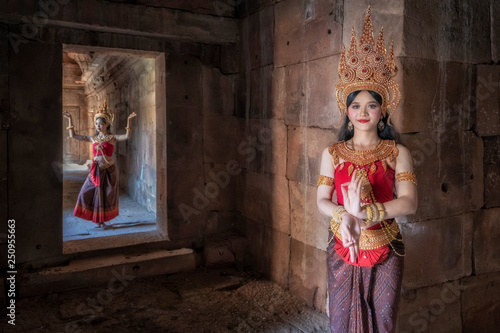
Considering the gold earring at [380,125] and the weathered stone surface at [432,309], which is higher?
the gold earring at [380,125]

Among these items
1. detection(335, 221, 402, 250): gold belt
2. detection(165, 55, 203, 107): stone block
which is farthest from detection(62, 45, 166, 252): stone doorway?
detection(335, 221, 402, 250): gold belt

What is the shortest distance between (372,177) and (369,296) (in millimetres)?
721

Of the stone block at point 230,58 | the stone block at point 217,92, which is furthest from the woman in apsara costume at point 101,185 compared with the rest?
the stone block at point 230,58

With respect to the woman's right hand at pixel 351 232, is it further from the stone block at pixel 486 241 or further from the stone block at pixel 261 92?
the stone block at pixel 261 92

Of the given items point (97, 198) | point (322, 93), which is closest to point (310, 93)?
Result: point (322, 93)

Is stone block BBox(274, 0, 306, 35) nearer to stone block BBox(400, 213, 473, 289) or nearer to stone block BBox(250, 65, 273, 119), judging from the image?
stone block BBox(250, 65, 273, 119)

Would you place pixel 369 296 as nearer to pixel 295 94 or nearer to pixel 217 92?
pixel 295 94

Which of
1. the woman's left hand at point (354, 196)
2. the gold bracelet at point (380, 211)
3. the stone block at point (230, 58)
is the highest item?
the stone block at point (230, 58)

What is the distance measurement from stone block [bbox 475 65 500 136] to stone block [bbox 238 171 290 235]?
1.95 meters

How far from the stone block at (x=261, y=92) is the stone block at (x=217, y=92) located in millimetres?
443

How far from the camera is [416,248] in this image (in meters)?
3.37

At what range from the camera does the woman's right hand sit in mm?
2193

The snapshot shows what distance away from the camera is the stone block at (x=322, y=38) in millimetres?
3719

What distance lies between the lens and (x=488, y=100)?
147 inches
